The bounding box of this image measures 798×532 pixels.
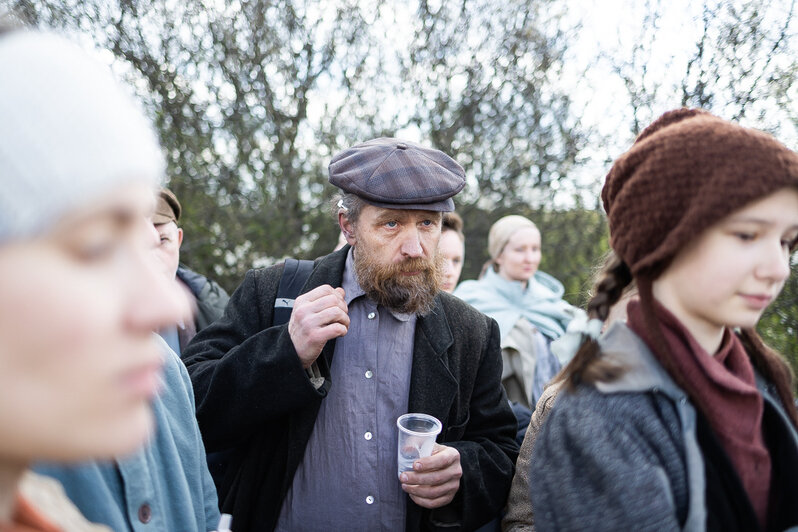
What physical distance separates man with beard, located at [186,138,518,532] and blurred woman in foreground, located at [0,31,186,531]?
1.12 meters

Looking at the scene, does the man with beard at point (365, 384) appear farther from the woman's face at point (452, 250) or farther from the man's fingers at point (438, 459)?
the woman's face at point (452, 250)

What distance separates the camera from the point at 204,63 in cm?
562

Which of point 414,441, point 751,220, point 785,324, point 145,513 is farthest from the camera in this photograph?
point 785,324

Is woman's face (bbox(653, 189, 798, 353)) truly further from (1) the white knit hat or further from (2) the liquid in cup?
(1) the white knit hat

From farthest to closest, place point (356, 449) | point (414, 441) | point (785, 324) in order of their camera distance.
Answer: point (785, 324), point (356, 449), point (414, 441)

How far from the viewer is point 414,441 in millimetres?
1815

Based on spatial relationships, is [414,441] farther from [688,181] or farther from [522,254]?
[522,254]

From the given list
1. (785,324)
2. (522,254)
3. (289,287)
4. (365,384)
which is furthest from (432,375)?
(785,324)

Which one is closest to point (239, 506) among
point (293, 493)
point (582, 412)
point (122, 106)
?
point (293, 493)

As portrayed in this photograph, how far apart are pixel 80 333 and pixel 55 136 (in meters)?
0.23

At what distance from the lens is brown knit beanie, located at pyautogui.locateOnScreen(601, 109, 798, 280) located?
1.11 metres

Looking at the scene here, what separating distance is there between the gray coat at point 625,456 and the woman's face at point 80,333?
863 millimetres

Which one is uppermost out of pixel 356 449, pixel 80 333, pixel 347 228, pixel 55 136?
pixel 55 136

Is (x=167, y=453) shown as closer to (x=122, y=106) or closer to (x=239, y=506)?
(x=239, y=506)
